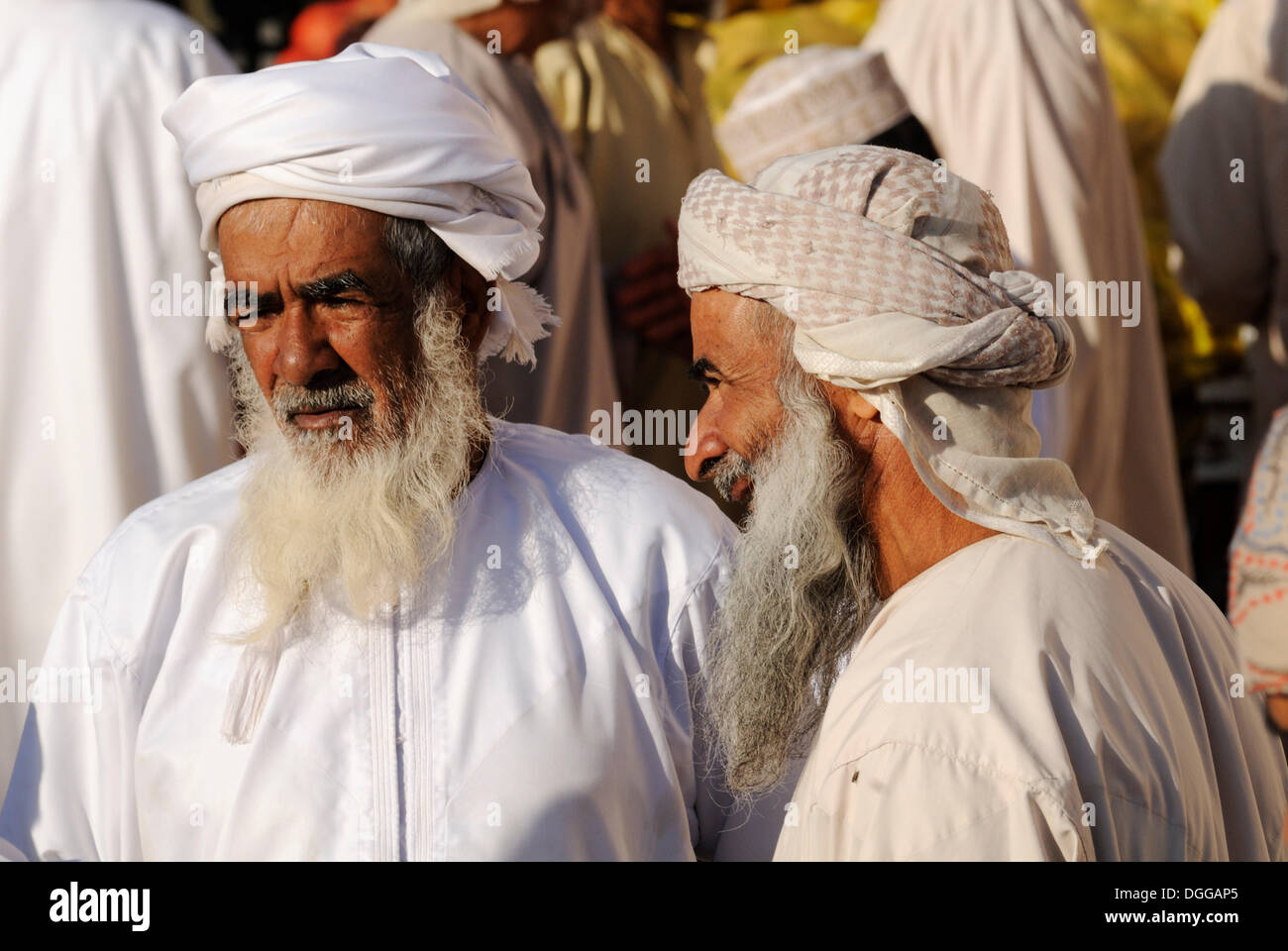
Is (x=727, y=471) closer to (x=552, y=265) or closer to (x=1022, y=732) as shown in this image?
(x=1022, y=732)

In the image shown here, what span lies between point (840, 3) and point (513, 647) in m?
4.68

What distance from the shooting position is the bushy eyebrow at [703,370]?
2.20m

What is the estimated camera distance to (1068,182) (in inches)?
172

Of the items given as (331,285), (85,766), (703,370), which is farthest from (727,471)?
(85,766)

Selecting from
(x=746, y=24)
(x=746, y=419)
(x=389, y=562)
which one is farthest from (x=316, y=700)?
(x=746, y=24)

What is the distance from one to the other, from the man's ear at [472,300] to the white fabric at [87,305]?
3.64 feet

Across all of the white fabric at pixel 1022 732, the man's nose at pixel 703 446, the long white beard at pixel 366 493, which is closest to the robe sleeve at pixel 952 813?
the white fabric at pixel 1022 732

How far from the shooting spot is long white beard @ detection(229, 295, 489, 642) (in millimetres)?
2381

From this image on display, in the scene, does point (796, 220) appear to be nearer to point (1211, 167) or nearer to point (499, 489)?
point (499, 489)

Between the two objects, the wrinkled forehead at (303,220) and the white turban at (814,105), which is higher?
the white turban at (814,105)

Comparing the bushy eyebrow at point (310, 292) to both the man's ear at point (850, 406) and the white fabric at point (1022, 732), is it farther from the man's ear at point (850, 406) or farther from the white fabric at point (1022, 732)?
the white fabric at point (1022, 732)

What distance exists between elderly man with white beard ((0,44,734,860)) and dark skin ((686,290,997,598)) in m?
0.33

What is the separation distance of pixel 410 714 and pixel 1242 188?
→ 3.83m

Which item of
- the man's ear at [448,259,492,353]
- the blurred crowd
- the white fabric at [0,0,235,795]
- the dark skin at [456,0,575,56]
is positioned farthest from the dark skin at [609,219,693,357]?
the man's ear at [448,259,492,353]
